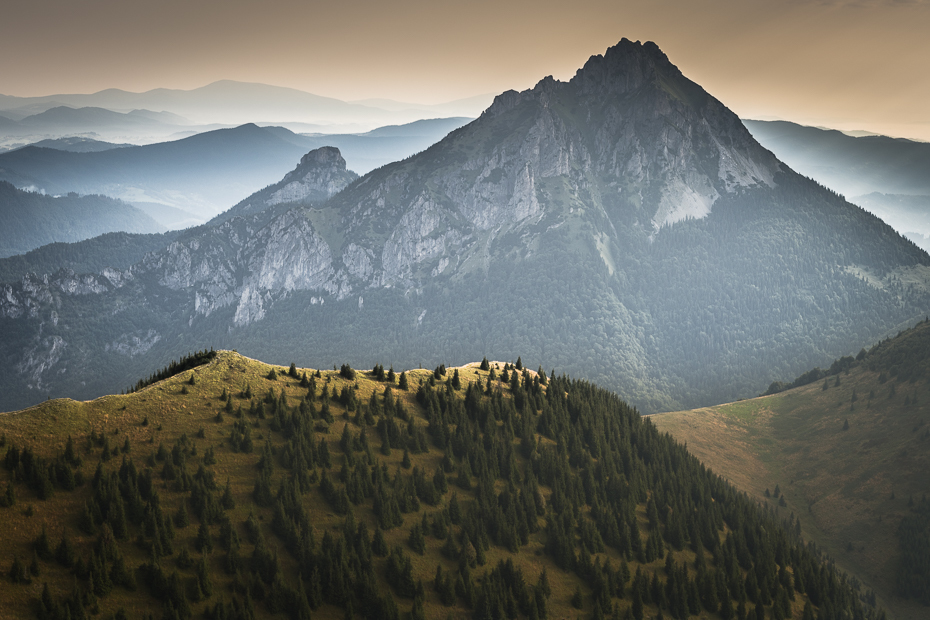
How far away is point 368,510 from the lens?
113312 millimetres

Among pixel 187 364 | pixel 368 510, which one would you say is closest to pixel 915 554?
pixel 368 510

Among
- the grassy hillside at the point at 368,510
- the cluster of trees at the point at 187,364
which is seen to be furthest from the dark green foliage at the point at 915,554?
the cluster of trees at the point at 187,364

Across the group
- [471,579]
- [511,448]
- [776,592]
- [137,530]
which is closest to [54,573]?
[137,530]

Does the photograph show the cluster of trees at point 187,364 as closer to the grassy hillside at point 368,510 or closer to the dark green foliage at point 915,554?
the grassy hillside at point 368,510

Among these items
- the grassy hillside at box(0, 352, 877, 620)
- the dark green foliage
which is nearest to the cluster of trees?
the grassy hillside at box(0, 352, 877, 620)

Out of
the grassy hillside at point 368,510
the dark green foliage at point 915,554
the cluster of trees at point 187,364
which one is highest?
the cluster of trees at point 187,364

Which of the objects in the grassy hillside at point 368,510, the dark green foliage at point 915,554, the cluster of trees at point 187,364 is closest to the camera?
the grassy hillside at point 368,510

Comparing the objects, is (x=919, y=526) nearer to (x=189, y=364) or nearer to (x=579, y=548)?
(x=579, y=548)

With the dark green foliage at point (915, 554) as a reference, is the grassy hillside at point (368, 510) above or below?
above

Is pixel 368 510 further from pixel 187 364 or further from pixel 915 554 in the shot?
pixel 915 554

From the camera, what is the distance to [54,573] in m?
81.3

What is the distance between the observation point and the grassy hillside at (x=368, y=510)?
88.3m

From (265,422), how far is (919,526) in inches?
7146

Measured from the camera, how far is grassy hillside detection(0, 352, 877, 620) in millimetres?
88312
